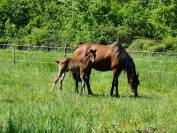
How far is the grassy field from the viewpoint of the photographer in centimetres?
829

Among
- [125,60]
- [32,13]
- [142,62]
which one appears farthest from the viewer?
[32,13]

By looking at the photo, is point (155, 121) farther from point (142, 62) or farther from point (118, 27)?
point (118, 27)

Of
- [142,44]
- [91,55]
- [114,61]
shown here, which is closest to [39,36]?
[142,44]

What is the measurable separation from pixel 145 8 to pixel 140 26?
6.20 ft

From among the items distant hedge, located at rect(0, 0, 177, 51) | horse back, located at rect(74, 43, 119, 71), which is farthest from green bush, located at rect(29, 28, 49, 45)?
horse back, located at rect(74, 43, 119, 71)

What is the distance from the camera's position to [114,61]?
56.1 ft

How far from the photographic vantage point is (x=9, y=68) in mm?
22750

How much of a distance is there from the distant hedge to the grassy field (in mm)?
7251

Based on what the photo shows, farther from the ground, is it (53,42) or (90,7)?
(90,7)

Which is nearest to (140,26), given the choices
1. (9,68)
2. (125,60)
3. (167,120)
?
(9,68)

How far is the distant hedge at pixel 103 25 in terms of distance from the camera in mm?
34594

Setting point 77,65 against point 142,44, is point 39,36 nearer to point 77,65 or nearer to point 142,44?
point 142,44

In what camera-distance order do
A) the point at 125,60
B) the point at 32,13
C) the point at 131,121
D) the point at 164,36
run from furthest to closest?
the point at 32,13 → the point at 164,36 → the point at 125,60 → the point at 131,121

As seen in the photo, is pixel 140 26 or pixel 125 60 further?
pixel 140 26
